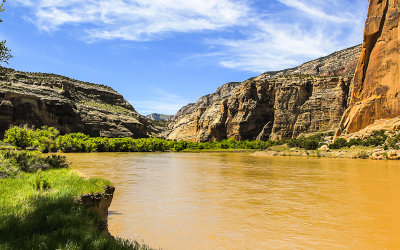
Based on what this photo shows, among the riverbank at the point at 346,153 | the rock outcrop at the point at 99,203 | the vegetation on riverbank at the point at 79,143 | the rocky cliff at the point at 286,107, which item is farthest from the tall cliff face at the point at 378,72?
the rock outcrop at the point at 99,203

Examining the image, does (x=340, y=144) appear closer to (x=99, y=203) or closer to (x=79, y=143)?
(x=79, y=143)

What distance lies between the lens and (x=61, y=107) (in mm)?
125375

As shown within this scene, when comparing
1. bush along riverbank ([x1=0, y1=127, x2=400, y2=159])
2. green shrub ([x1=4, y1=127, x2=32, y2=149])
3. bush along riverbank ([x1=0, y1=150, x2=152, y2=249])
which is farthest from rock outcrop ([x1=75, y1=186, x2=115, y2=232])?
green shrub ([x1=4, y1=127, x2=32, y2=149])

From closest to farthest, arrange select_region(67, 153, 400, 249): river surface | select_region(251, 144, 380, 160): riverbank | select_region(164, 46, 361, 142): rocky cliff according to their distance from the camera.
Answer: select_region(67, 153, 400, 249): river surface < select_region(251, 144, 380, 160): riverbank < select_region(164, 46, 361, 142): rocky cliff

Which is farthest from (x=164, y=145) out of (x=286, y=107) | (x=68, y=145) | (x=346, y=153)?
(x=346, y=153)

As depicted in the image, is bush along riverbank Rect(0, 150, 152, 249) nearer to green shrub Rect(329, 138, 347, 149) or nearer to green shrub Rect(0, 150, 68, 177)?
green shrub Rect(0, 150, 68, 177)

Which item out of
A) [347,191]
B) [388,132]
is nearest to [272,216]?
[347,191]

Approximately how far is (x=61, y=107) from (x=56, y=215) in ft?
432

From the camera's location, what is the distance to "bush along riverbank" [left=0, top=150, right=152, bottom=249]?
5836mm

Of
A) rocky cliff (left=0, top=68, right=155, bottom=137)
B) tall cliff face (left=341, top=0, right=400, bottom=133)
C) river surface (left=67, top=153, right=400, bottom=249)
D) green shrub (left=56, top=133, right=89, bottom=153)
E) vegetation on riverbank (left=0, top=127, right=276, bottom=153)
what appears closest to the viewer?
river surface (left=67, top=153, right=400, bottom=249)

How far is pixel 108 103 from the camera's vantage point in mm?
184125

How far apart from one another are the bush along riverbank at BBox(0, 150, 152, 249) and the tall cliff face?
9268cm

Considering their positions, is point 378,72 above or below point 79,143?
above

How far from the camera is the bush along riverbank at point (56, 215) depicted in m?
5.84
